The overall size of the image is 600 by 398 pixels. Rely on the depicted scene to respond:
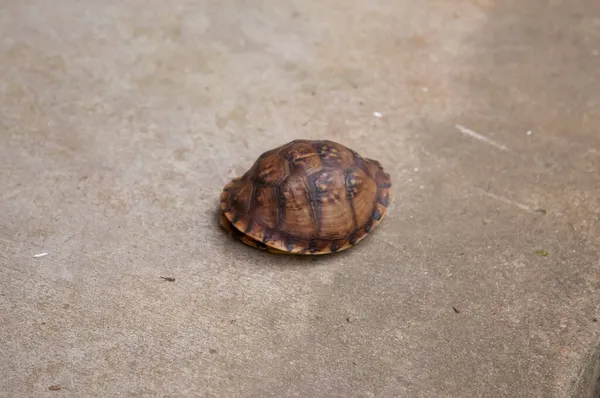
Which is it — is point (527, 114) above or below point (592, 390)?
above

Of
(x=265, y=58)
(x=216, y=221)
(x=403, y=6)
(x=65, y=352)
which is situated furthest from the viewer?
(x=403, y=6)

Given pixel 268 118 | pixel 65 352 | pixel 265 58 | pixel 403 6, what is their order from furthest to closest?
pixel 403 6 < pixel 265 58 < pixel 268 118 < pixel 65 352

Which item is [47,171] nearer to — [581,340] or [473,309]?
[473,309]

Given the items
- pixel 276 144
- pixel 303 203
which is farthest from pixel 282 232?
pixel 276 144

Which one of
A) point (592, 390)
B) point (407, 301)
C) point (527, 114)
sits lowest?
point (592, 390)

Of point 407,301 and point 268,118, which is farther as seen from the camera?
point 268,118

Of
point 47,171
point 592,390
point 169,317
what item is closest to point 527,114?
point 592,390

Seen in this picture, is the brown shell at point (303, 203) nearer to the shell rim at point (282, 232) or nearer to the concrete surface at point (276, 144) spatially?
the shell rim at point (282, 232)

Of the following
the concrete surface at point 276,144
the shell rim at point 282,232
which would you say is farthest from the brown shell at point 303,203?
the concrete surface at point 276,144
